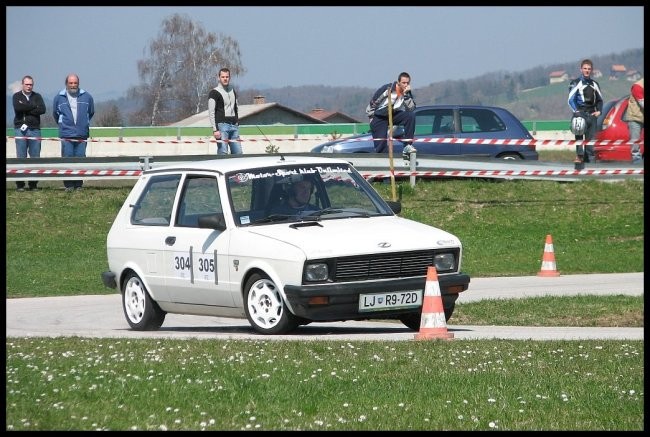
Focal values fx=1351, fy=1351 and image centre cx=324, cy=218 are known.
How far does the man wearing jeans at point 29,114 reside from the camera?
25.0 m

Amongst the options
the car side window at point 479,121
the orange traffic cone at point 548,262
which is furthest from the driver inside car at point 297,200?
the car side window at point 479,121

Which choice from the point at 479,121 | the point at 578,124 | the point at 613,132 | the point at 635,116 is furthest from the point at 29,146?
the point at 635,116

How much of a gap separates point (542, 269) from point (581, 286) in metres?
1.81

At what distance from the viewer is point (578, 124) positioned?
2572 cm

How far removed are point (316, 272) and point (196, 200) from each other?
2.02 metres

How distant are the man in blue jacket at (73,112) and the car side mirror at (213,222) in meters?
12.7

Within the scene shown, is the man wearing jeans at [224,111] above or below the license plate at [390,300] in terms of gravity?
above

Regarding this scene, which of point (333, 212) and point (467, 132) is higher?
point (333, 212)

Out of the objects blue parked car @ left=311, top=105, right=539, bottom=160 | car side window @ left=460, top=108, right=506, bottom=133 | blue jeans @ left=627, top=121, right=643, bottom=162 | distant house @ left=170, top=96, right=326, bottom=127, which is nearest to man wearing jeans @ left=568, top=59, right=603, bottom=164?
blue jeans @ left=627, top=121, right=643, bottom=162

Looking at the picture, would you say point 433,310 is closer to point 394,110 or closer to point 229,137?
point 394,110

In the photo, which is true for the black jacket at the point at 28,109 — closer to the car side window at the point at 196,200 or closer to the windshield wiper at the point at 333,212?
the car side window at the point at 196,200

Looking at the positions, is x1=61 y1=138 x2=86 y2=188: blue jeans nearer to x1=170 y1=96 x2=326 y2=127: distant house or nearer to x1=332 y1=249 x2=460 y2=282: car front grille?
x1=332 y1=249 x2=460 y2=282: car front grille

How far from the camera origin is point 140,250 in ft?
42.8

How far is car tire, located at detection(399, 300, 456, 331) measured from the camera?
1196cm
